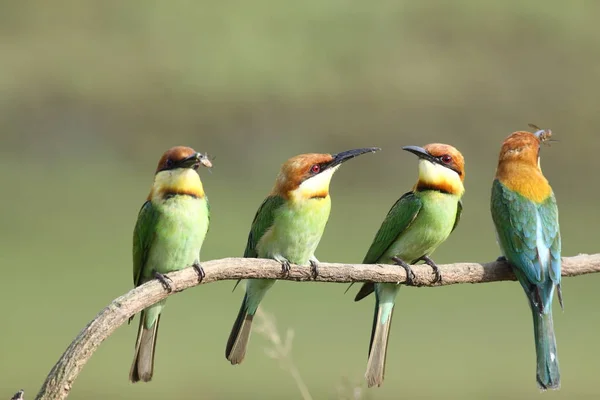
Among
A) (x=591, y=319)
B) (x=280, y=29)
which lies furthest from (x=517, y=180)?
(x=280, y=29)

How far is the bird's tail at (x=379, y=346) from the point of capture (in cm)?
334

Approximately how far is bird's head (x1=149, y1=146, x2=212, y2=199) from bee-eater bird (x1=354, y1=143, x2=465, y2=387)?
536 mm

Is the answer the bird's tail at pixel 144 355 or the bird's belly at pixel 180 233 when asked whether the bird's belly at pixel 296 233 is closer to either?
the bird's belly at pixel 180 233

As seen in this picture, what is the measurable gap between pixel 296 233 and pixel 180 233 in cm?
30

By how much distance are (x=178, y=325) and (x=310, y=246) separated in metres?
3.78

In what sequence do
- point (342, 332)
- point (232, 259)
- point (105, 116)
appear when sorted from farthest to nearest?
1. point (105, 116)
2. point (342, 332)
3. point (232, 259)

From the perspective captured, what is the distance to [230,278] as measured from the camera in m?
2.76

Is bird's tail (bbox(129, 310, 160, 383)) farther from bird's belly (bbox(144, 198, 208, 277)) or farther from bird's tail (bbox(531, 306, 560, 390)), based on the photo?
bird's tail (bbox(531, 306, 560, 390))

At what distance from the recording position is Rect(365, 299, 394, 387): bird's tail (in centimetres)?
334

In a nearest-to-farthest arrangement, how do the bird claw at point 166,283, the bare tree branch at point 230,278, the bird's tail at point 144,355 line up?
the bare tree branch at point 230,278
the bird claw at point 166,283
the bird's tail at point 144,355

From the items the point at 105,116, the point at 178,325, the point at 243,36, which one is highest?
the point at 243,36

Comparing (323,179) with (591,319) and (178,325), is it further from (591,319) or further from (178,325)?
(591,319)

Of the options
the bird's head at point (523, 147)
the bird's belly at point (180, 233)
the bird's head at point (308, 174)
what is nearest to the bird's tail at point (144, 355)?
the bird's belly at point (180, 233)

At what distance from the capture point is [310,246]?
339 cm
